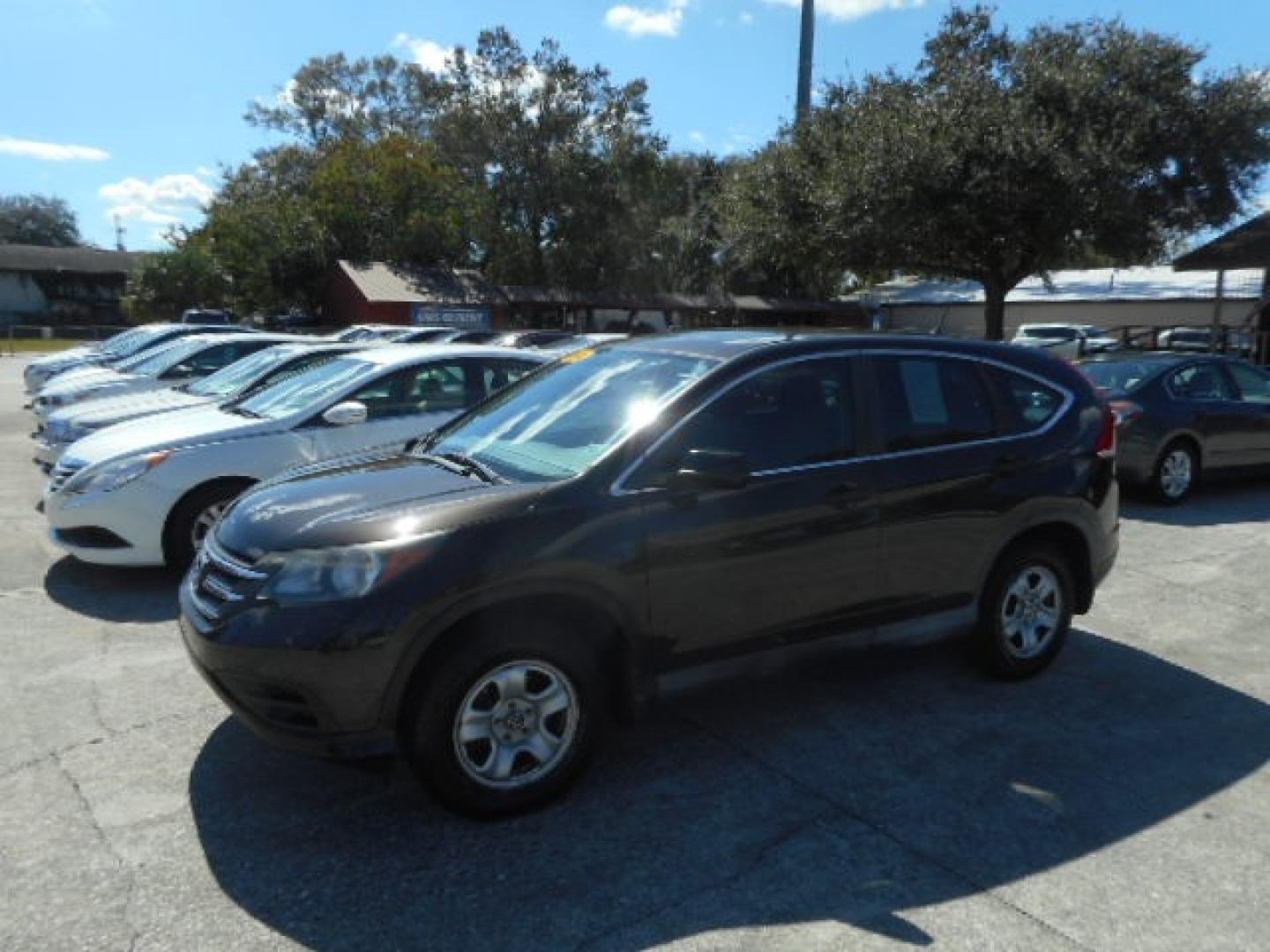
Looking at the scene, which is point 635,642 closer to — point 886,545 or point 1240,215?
point 886,545

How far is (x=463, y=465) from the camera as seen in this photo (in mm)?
3904

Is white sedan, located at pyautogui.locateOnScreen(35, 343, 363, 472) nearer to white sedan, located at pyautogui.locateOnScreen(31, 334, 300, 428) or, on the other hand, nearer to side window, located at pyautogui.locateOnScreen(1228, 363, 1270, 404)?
white sedan, located at pyautogui.locateOnScreen(31, 334, 300, 428)


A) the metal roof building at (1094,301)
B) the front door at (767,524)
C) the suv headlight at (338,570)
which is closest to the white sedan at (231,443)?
the suv headlight at (338,570)

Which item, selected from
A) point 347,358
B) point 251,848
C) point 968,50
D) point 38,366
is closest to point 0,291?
point 38,366

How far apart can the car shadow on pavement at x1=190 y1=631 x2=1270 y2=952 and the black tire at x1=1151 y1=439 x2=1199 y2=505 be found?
4.99m

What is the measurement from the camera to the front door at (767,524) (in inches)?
140

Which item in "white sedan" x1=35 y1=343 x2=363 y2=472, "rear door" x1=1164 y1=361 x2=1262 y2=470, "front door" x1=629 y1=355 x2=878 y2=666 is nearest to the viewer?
"front door" x1=629 y1=355 x2=878 y2=666

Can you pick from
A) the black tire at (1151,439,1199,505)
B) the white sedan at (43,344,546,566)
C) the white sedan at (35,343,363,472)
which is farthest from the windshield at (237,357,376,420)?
the black tire at (1151,439,1199,505)

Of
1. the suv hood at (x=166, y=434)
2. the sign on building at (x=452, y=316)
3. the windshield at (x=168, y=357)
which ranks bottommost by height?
the suv hood at (x=166, y=434)

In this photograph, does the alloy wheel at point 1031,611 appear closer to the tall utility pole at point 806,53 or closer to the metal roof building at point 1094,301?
the tall utility pole at point 806,53

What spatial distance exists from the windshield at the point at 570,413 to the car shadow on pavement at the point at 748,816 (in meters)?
1.08

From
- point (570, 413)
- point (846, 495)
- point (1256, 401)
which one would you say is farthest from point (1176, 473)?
point (570, 413)

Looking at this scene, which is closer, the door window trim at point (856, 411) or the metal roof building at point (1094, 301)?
the door window trim at point (856, 411)

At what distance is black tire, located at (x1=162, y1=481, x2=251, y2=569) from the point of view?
20.0ft
